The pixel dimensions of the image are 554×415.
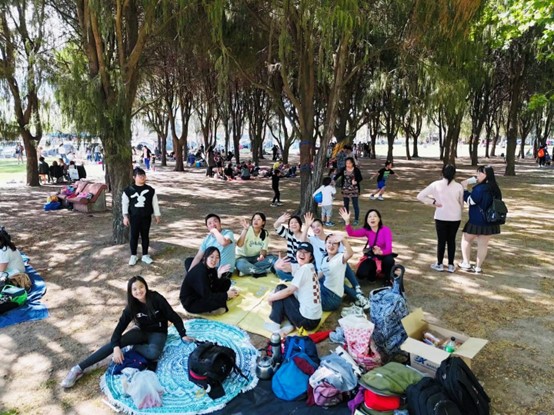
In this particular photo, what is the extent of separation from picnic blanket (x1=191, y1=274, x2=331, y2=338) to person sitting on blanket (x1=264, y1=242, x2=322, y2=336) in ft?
0.72

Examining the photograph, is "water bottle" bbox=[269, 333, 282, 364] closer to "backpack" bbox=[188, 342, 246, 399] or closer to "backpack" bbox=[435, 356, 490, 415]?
"backpack" bbox=[188, 342, 246, 399]

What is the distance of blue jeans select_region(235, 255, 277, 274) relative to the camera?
18.4 ft

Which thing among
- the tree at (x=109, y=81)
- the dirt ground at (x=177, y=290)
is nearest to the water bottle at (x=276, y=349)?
the dirt ground at (x=177, y=290)

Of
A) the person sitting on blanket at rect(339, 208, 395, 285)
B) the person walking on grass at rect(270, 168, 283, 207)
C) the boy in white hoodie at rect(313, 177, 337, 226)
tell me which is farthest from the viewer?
the person walking on grass at rect(270, 168, 283, 207)

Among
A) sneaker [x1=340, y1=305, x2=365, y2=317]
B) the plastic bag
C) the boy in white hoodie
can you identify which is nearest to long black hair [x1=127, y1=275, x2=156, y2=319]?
the plastic bag

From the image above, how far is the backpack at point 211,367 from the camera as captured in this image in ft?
10.6

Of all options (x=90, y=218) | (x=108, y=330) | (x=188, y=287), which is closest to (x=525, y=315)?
(x=188, y=287)

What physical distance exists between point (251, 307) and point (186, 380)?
1.41 meters

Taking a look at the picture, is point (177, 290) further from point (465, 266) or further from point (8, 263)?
point (465, 266)

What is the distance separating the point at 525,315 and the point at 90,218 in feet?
29.1

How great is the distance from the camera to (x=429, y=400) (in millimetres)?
2535

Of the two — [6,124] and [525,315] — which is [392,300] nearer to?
[525,315]

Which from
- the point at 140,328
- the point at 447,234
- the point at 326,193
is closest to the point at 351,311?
the point at 447,234

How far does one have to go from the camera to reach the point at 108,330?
14.1 feet
